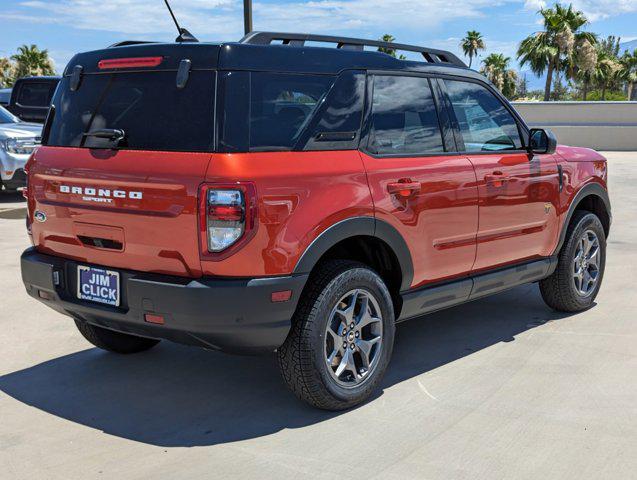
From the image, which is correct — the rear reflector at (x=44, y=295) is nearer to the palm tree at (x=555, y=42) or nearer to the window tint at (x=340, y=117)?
the window tint at (x=340, y=117)

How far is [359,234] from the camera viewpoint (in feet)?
13.0

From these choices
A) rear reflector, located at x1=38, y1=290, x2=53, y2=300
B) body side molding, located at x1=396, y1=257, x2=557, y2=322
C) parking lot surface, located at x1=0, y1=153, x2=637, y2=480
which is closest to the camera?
parking lot surface, located at x1=0, y1=153, x2=637, y2=480

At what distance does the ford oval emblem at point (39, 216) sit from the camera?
4.17 m

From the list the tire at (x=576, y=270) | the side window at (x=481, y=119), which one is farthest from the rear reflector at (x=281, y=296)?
the tire at (x=576, y=270)

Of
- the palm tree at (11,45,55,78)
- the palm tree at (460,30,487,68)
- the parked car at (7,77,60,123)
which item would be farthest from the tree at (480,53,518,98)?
the parked car at (7,77,60,123)

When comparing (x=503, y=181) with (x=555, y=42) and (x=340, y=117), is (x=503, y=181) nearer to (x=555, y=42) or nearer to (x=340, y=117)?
(x=340, y=117)

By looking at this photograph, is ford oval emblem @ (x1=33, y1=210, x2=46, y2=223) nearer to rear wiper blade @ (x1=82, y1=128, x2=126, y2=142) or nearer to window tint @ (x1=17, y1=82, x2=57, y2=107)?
rear wiper blade @ (x1=82, y1=128, x2=126, y2=142)

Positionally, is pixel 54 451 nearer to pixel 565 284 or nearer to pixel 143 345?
pixel 143 345

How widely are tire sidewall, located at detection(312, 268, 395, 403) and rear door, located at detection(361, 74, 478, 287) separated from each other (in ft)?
1.02

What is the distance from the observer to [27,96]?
17.3 metres

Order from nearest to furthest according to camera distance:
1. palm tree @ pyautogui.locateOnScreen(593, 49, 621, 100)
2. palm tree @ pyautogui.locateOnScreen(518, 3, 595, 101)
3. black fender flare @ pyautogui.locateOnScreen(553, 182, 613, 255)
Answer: black fender flare @ pyautogui.locateOnScreen(553, 182, 613, 255), palm tree @ pyautogui.locateOnScreen(518, 3, 595, 101), palm tree @ pyautogui.locateOnScreen(593, 49, 621, 100)

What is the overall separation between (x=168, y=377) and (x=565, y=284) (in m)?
2.96

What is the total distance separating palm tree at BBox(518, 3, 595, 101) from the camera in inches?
1969

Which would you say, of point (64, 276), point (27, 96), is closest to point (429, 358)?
point (64, 276)
